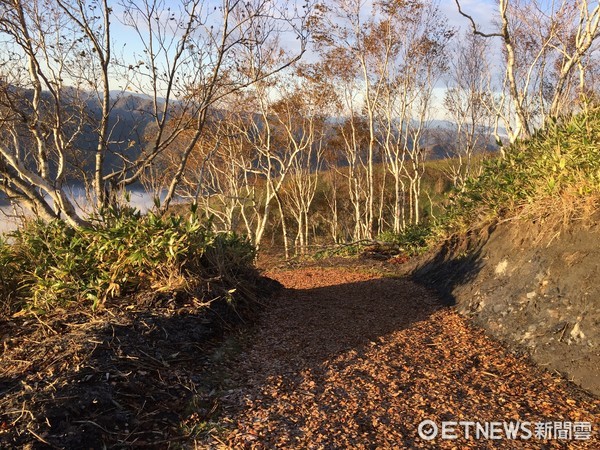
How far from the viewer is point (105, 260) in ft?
14.1

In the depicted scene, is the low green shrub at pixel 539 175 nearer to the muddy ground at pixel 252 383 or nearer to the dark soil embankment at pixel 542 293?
the dark soil embankment at pixel 542 293

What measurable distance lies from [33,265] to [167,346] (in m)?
1.91

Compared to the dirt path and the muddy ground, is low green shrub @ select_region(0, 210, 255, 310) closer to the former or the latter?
the muddy ground

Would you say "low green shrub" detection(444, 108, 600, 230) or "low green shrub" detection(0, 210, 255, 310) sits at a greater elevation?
"low green shrub" detection(444, 108, 600, 230)

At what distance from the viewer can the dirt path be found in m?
2.62

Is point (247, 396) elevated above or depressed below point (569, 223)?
below

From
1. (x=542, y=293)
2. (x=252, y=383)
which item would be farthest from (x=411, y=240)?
(x=252, y=383)

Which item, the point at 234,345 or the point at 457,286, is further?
the point at 457,286

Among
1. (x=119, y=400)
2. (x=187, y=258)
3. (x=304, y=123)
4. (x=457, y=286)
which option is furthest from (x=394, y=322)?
(x=304, y=123)

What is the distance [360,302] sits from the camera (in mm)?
5750

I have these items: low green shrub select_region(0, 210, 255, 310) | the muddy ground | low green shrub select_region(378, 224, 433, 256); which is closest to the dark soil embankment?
the muddy ground

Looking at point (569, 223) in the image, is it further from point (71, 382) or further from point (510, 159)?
point (71, 382)

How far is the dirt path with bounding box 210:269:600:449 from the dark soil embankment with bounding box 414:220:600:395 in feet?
0.66

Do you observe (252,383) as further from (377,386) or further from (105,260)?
(105,260)
